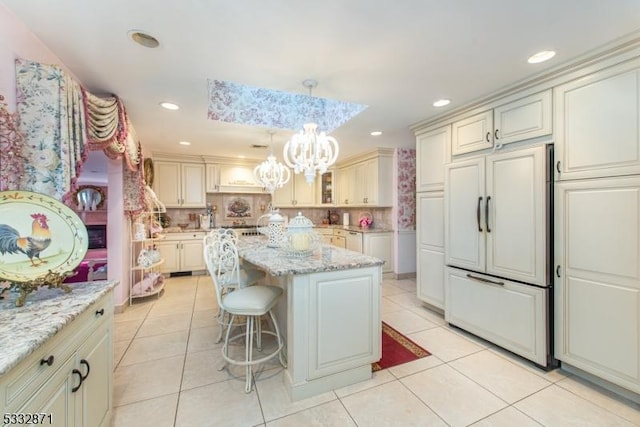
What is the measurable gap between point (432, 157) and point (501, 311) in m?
1.79

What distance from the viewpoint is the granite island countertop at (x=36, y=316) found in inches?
32.8

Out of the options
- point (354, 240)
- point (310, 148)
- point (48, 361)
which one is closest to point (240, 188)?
point (354, 240)

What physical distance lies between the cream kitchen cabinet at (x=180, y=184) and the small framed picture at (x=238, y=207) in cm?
57

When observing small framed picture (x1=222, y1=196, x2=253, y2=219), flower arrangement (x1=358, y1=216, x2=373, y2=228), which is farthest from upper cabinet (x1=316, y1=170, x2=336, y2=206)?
small framed picture (x1=222, y1=196, x2=253, y2=219)

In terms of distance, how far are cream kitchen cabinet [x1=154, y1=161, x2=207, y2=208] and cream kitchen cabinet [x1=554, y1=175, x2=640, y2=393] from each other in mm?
5423

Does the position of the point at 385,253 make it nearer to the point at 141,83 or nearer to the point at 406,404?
the point at 406,404

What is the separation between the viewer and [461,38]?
171 cm

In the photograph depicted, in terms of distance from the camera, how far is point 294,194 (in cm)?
618

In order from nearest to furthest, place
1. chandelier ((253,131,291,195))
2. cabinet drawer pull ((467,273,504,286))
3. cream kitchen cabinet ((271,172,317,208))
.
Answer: cabinet drawer pull ((467,273,504,286)), chandelier ((253,131,291,195)), cream kitchen cabinet ((271,172,317,208))

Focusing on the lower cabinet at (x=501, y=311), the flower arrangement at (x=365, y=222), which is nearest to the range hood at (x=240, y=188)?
the flower arrangement at (x=365, y=222)

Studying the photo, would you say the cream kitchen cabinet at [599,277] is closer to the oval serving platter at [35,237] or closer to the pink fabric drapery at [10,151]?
the oval serving platter at [35,237]

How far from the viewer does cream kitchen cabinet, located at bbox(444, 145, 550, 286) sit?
2.18m

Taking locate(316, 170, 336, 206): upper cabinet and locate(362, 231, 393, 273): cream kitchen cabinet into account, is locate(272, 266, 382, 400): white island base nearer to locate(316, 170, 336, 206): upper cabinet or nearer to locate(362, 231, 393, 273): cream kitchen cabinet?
locate(362, 231, 393, 273): cream kitchen cabinet

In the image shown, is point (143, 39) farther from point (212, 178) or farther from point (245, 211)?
point (245, 211)
